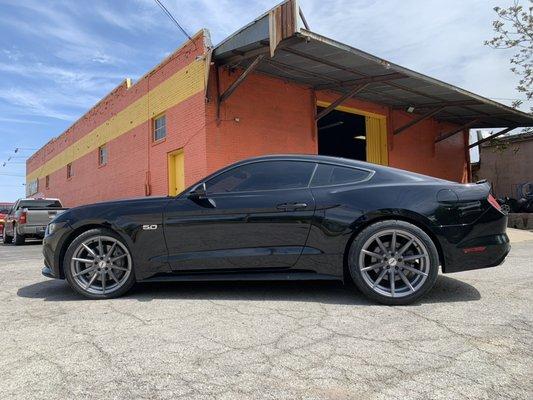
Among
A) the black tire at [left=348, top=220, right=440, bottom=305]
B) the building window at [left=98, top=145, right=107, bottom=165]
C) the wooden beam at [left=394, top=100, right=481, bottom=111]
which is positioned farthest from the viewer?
the building window at [left=98, top=145, right=107, bottom=165]

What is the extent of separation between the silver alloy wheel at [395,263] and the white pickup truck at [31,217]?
1246 cm

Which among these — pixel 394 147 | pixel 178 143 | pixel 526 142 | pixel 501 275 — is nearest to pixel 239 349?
pixel 501 275

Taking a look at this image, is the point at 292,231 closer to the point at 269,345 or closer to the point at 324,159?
the point at 324,159

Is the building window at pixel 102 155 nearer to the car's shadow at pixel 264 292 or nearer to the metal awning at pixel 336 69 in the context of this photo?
the metal awning at pixel 336 69

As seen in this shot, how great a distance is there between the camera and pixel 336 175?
4625 mm

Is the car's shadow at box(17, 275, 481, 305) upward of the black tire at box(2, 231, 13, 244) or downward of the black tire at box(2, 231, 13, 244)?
downward

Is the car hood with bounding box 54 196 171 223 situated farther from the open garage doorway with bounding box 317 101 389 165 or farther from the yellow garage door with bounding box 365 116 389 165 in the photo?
the yellow garage door with bounding box 365 116 389 165

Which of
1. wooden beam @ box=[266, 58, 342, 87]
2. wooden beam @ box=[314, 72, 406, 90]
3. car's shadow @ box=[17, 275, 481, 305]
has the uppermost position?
wooden beam @ box=[266, 58, 342, 87]

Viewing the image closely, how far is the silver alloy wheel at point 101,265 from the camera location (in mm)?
4727

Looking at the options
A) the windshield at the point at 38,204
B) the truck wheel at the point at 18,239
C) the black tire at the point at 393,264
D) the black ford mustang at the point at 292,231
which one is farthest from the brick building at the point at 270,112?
the black tire at the point at 393,264

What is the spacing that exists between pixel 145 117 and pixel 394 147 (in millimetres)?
8673

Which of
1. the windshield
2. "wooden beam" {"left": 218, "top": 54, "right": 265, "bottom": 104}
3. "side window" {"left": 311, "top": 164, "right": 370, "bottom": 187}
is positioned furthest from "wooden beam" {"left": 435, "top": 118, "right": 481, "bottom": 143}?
"side window" {"left": 311, "top": 164, "right": 370, "bottom": 187}

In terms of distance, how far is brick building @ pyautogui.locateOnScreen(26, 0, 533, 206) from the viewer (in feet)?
35.8

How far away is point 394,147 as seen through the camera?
16.7 metres
